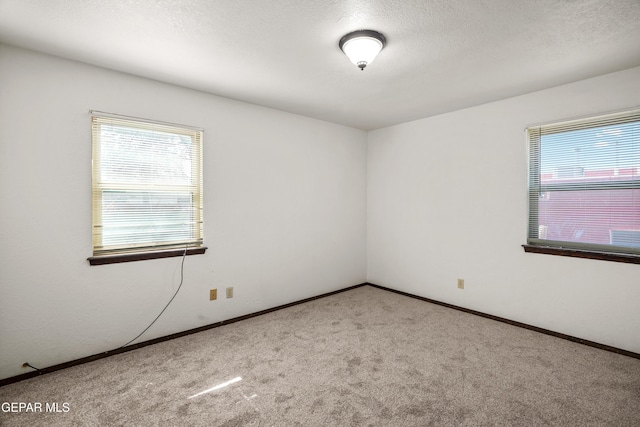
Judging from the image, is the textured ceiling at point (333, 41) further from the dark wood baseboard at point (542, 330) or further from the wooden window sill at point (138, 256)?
the dark wood baseboard at point (542, 330)

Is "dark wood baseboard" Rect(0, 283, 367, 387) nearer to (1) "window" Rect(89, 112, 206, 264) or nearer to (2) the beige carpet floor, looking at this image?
(2) the beige carpet floor

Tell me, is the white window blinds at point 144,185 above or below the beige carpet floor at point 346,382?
above

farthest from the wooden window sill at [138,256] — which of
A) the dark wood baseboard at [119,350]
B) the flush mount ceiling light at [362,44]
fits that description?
the flush mount ceiling light at [362,44]

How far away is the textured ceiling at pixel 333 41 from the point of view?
1.77 m

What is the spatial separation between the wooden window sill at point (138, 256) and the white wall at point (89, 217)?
0.06m

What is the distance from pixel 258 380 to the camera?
2.22 metres

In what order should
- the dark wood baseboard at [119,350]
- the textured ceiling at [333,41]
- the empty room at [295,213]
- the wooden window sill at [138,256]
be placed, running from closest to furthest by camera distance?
the textured ceiling at [333,41]
the empty room at [295,213]
the dark wood baseboard at [119,350]
the wooden window sill at [138,256]

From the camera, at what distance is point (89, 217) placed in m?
2.52

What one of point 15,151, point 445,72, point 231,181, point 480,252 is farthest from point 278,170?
point 480,252

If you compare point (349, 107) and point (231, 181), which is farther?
point (349, 107)

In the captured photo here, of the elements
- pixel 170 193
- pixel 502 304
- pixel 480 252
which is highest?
pixel 170 193

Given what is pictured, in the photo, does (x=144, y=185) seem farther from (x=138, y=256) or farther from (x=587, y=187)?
(x=587, y=187)

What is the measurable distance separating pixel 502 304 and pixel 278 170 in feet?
9.85

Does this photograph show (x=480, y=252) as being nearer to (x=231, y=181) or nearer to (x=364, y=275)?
(x=364, y=275)
